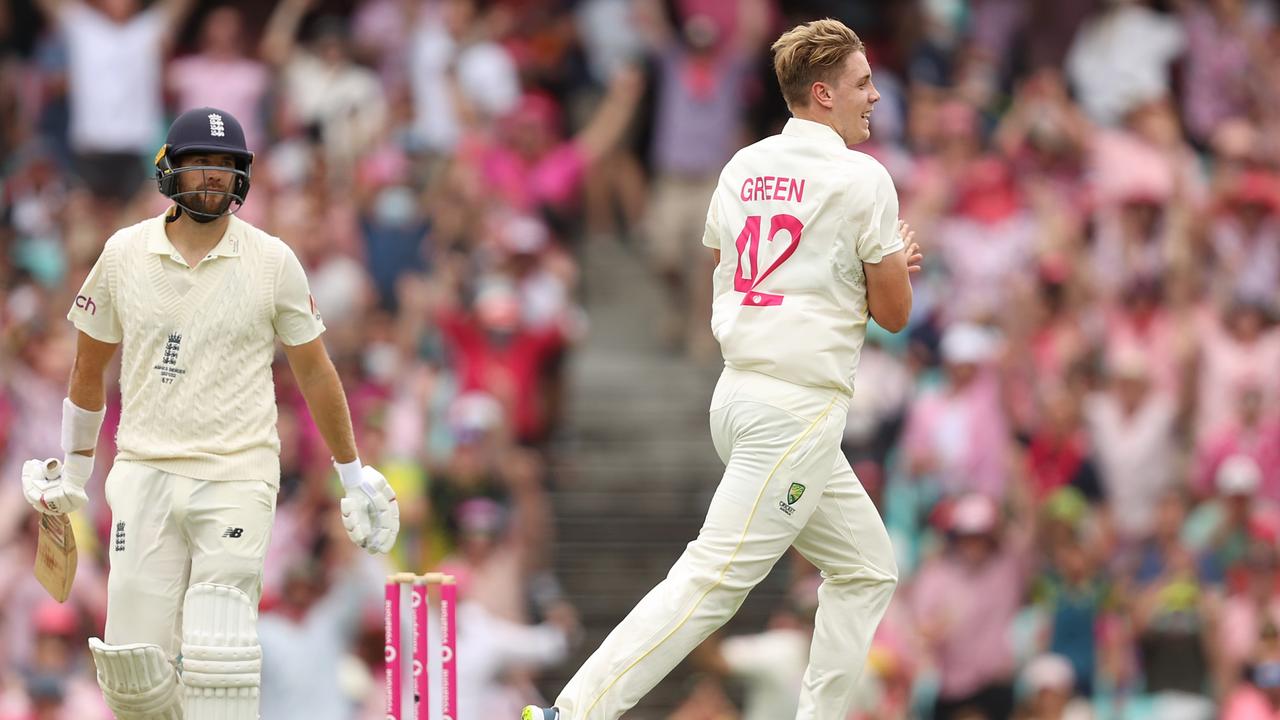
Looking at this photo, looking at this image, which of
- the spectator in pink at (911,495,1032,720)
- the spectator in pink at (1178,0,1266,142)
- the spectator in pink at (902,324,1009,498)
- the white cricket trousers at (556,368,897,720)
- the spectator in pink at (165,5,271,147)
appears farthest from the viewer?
the spectator in pink at (1178,0,1266,142)

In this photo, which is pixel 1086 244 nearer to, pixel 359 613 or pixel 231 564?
pixel 359 613

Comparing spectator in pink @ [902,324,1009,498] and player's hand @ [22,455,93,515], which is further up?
spectator in pink @ [902,324,1009,498]

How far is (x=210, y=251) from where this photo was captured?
8.76 meters

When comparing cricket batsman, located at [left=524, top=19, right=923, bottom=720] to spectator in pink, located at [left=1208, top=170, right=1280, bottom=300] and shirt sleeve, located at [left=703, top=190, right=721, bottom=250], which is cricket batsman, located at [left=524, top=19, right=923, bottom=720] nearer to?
shirt sleeve, located at [left=703, top=190, right=721, bottom=250]

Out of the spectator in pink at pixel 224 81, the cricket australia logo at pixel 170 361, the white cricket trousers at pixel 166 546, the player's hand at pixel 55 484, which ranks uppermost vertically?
the spectator in pink at pixel 224 81

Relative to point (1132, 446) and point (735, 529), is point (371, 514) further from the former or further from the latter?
point (1132, 446)

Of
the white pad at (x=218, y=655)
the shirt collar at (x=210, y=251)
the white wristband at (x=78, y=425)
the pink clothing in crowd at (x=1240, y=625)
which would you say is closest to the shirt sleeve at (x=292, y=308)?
the shirt collar at (x=210, y=251)

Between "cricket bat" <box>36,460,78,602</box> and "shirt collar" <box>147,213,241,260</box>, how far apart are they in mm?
1008

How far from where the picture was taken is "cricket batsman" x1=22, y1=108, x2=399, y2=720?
8.58m

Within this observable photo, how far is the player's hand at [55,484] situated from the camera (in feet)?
29.4

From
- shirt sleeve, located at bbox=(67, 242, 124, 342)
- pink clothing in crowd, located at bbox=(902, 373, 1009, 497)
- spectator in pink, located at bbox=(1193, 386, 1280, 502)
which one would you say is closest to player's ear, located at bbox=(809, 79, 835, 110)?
shirt sleeve, located at bbox=(67, 242, 124, 342)

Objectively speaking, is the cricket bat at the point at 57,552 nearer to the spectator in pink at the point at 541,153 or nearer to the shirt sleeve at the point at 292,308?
the shirt sleeve at the point at 292,308

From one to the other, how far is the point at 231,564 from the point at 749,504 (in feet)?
6.42

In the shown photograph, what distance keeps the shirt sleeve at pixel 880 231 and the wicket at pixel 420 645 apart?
1.99m
